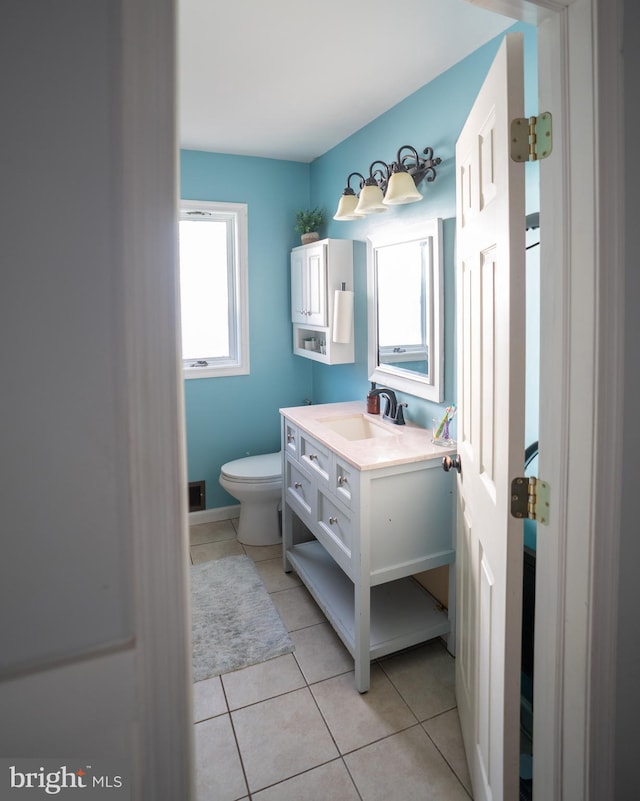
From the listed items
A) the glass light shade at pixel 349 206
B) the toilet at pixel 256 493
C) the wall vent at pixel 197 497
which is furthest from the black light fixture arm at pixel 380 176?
the wall vent at pixel 197 497

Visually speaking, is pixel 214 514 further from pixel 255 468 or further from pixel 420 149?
pixel 420 149

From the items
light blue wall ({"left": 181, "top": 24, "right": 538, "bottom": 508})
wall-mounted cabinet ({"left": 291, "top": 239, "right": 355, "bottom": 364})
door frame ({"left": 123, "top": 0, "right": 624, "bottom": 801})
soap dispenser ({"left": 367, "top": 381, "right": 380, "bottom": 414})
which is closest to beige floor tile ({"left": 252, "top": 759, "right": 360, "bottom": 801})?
door frame ({"left": 123, "top": 0, "right": 624, "bottom": 801})

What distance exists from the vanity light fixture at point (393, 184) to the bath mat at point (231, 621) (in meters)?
2.05

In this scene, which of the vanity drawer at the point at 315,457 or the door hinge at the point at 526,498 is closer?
the door hinge at the point at 526,498

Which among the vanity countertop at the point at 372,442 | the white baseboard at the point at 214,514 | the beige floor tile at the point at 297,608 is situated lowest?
the beige floor tile at the point at 297,608

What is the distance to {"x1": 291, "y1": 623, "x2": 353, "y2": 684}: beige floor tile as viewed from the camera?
6.92 ft

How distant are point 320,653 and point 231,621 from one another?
49cm

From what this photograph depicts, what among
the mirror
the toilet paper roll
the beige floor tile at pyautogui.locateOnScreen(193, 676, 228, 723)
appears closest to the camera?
the beige floor tile at pyautogui.locateOnScreen(193, 676, 228, 723)

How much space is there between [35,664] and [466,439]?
4.22 ft

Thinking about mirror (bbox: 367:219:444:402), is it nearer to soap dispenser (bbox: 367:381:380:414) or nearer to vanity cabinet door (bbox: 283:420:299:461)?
soap dispenser (bbox: 367:381:380:414)

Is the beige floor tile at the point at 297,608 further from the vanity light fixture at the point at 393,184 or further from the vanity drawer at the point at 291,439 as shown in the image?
the vanity light fixture at the point at 393,184

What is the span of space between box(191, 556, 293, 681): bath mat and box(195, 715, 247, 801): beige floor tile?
0.28 m

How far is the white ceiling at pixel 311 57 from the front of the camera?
5.83ft

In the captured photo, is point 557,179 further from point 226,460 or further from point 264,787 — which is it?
point 226,460
